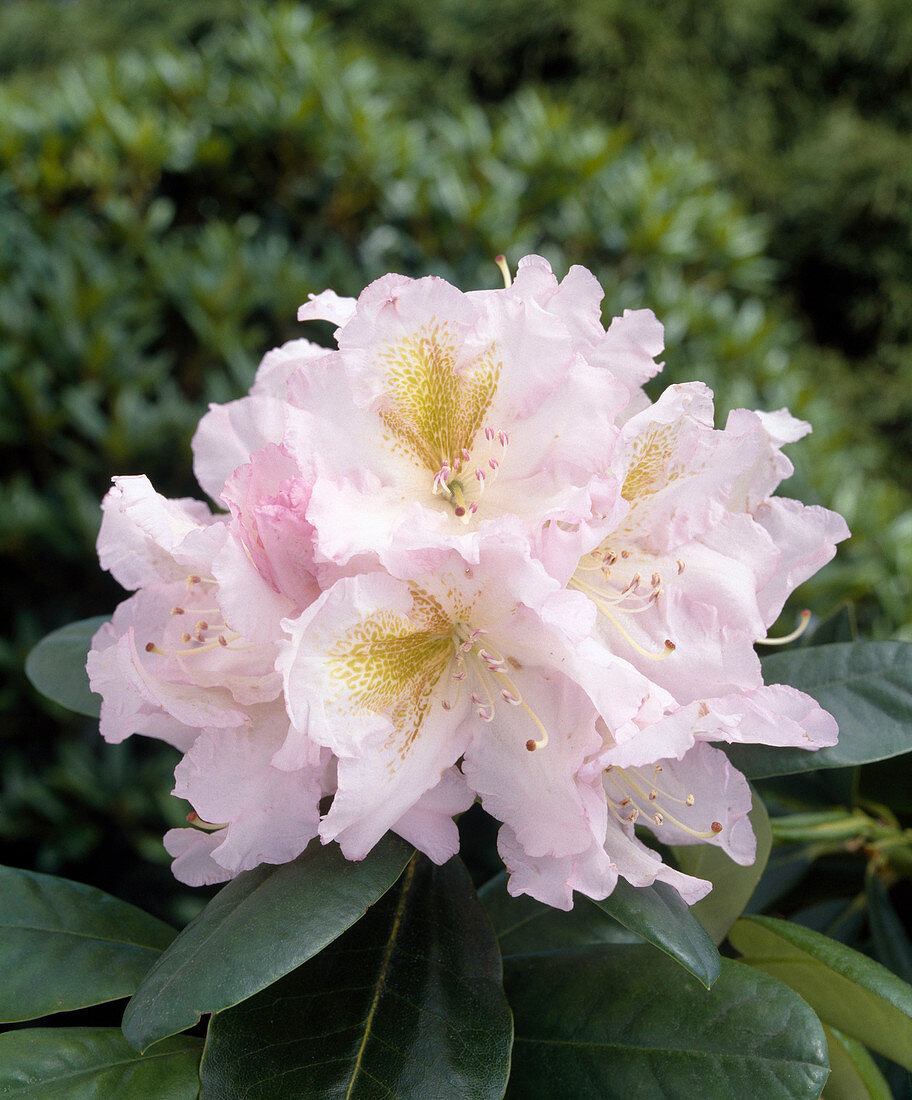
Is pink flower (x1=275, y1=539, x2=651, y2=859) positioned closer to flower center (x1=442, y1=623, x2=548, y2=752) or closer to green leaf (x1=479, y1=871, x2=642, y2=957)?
flower center (x1=442, y1=623, x2=548, y2=752)

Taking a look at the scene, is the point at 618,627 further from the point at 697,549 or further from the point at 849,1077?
the point at 849,1077

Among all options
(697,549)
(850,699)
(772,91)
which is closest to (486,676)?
(697,549)

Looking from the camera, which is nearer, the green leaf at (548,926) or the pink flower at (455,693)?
the pink flower at (455,693)

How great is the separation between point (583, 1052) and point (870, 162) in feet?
14.7

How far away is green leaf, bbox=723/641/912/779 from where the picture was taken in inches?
21.1

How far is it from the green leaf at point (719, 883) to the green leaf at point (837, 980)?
0.02 m

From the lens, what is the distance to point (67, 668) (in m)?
0.65

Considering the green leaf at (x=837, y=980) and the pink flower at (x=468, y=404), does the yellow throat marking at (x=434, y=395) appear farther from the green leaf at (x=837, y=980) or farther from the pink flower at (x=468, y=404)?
the green leaf at (x=837, y=980)

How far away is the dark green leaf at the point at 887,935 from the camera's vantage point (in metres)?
0.70

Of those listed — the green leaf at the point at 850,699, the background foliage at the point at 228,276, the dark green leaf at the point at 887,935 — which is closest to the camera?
the green leaf at the point at 850,699

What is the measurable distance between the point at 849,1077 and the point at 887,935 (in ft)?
0.60

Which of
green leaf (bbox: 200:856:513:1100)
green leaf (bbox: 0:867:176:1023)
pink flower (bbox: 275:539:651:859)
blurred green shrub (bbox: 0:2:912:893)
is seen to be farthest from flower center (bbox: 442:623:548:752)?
blurred green shrub (bbox: 0:2:912:893)

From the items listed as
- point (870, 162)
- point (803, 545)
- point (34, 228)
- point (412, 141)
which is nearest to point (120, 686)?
point (803, 545)

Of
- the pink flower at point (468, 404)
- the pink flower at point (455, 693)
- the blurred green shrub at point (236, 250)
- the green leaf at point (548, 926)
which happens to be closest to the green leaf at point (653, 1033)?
the green leaf at point (548, 926)
